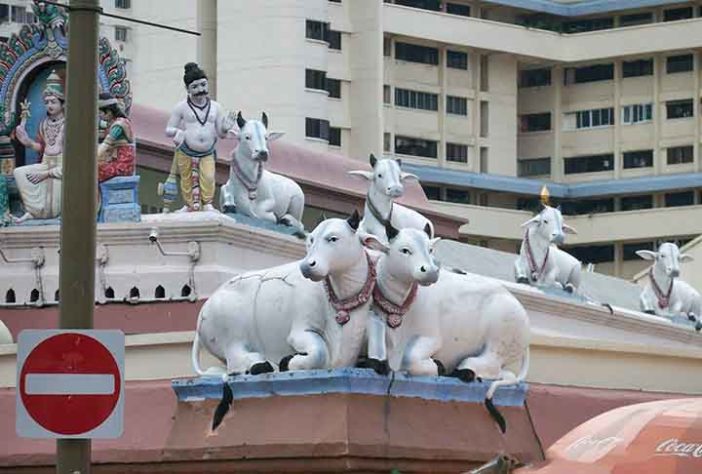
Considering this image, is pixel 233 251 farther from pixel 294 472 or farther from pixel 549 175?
pixel 549 175

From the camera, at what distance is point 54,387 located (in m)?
12.8

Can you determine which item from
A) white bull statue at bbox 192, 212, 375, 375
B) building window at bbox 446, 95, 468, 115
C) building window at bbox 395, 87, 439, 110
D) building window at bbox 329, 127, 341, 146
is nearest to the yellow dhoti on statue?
white bull statue at bbox 192, 212, 375, 375

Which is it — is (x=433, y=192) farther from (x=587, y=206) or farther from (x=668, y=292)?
(x=668, y=292)

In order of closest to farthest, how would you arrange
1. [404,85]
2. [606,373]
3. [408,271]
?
[408,271]
[606,373]
[404,85]

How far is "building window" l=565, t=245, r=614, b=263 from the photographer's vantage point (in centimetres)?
8944

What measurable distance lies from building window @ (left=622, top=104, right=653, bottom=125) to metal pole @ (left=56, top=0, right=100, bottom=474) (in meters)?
77.0

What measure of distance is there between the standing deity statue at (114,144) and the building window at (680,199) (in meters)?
63.4

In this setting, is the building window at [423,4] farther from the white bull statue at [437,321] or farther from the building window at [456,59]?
the white bull statue at [437,321]

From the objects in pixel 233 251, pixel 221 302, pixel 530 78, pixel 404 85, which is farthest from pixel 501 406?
pixel 530 78

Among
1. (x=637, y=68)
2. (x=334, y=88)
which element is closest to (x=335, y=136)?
(x=334, y=88)

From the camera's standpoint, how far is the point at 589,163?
91000mm

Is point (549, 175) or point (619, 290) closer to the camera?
point (619, 290)

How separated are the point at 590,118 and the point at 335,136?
1484 centimetres

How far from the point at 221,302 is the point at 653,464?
A: 30.9 feet
